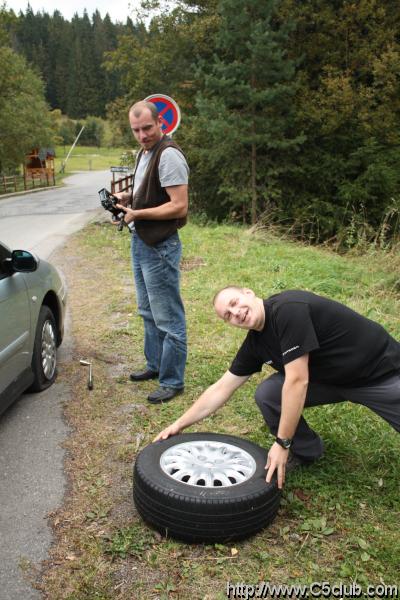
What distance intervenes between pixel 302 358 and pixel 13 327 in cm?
209

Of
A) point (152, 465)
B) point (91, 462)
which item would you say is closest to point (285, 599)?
point (152, 465)

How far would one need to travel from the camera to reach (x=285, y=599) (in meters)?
2.35

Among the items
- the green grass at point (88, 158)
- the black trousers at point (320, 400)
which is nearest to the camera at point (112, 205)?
the black trousers at point (320, 400)

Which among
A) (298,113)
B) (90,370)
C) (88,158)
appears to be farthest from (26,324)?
(88,158)

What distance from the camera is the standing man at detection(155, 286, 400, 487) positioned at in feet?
8.77

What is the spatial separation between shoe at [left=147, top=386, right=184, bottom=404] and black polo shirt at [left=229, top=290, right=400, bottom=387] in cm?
135

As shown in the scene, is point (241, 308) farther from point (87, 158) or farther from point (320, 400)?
point (87, 158)

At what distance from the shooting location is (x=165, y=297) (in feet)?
13.5

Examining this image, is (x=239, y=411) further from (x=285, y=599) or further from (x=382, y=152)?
(x=382, y=152)

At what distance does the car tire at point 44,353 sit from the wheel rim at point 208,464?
1.76 meters

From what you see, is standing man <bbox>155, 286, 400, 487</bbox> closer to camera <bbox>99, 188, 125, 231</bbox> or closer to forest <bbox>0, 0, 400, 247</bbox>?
camera <bbox>99, 188, 125, 231</bbox>

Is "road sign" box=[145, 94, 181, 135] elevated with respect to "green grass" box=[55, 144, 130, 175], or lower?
elevated

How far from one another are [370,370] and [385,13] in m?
17.6

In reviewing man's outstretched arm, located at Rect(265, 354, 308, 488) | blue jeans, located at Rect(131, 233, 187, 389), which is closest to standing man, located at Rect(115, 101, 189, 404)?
blue jeans, located at Rect(131, 233, 187, 389)
